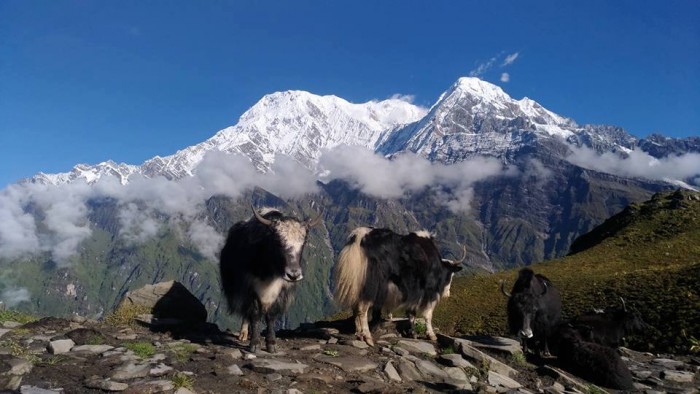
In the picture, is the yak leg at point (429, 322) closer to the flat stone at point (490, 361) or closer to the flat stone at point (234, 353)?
the flat stone at point (490, 361)

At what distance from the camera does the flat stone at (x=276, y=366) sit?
9.83 m

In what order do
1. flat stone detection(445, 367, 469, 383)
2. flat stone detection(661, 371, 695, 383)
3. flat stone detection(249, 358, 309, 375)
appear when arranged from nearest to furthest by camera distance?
flat stone detection(249, 358, 309, 375), flat stone detection(445, 367, 469, 383), flat stone detection(661, 371, 695, 383)

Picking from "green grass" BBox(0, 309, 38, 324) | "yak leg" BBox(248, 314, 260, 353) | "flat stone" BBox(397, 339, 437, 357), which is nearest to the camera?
"yak leg" BBox(248, 314, 260, 353)

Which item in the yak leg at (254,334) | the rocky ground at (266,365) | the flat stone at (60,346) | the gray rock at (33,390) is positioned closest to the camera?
the gray rock at (33,390)

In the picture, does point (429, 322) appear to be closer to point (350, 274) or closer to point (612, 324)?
point (350, 274)

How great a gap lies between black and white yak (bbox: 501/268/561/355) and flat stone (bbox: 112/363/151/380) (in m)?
10.1

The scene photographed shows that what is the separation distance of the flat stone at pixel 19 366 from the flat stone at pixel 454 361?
8.43m

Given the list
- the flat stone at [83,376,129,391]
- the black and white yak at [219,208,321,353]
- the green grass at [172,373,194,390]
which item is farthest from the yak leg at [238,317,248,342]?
the flat stone at [83,376,129,391]

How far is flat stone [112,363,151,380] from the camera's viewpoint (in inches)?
344

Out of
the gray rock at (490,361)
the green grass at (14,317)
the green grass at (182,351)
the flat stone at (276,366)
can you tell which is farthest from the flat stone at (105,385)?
the green grass at (14,317)

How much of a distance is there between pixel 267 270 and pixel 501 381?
6.00m

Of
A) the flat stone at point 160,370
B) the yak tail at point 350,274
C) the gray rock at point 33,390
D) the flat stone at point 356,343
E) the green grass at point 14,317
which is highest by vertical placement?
the yak tail at point 350,274

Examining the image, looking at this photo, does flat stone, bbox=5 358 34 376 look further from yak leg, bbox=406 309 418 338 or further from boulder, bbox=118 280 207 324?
yak leg, bbox=406 309 418 338

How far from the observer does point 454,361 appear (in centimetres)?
1195
